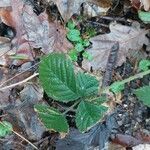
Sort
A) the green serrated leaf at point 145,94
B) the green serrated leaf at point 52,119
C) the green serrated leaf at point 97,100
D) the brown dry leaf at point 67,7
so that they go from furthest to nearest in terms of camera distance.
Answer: the brown dry leaf at point 67,7
the green serrated leaf at point 145,94
the green serrated leaf at point 97,100
the green serrated leaf at point 52,119

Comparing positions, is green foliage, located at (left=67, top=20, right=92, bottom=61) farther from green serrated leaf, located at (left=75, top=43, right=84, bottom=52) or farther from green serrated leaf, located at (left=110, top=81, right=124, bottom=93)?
green serrated leaf, located at (left=110, top=81, right=124, bottom=93)

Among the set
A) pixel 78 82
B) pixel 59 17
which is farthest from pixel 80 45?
pixel 78 82

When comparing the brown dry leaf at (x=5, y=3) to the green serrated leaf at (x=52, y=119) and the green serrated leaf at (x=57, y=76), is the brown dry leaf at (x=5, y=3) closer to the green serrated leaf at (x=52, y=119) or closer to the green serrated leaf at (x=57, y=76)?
the green serrated leaf at (x=57, y=76)

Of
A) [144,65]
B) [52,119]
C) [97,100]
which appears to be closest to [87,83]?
[97,100]

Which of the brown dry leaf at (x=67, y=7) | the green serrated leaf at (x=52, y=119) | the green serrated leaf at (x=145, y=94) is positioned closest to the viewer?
the green serrated leaf at (x=52, y=119)

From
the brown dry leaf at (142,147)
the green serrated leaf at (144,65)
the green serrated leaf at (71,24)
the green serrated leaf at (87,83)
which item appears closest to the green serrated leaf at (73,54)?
the green serrated leaf at (71,24)

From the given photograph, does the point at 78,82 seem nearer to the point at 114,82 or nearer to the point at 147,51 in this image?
the point at 114,82
